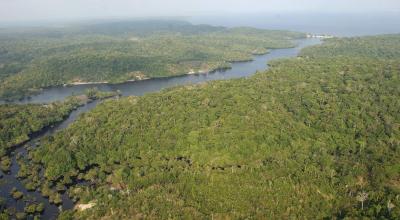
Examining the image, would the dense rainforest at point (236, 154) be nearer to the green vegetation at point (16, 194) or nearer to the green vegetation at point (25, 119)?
the green vegetation at point (16, 194)

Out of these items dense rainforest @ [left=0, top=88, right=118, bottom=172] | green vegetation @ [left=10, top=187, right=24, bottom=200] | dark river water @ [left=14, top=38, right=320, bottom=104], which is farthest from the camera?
dark river water @ [left=14, top=38, right=320, bottom=104]

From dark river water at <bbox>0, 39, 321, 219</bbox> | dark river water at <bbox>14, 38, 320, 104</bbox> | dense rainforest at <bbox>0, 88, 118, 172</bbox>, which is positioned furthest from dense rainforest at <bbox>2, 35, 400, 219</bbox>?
dark river water at <bbox>14, 38, 320, 104</bbox>

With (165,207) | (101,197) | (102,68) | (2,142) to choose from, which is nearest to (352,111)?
(165,207)

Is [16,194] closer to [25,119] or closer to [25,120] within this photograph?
[25,120]

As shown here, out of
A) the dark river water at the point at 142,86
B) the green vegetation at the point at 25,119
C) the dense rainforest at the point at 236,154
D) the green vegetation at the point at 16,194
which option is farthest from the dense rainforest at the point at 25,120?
the dark river water at the point at 142,86

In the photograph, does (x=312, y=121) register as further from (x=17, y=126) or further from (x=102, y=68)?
(x=102, y=68)

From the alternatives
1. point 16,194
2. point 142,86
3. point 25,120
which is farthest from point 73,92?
point 16,194

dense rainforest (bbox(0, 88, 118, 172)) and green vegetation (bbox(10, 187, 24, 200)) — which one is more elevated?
dense rainforest (bbox(0, 88, 118, 172))

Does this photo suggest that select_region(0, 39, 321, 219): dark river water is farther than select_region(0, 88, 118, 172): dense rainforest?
No

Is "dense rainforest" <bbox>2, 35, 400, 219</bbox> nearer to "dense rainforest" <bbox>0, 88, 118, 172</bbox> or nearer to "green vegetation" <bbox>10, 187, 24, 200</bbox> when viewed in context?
"green vegetation" <bbox>10, 187, 24, 200</bbox>
